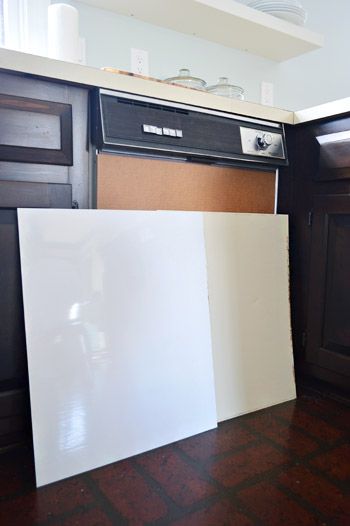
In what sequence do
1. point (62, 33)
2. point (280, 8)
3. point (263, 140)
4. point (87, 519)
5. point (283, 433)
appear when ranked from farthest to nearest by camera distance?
1. point (280, 8)
2. point (263, 140)
3. point (62, 33)
4. point (283, 433)
5. point (87, 519)

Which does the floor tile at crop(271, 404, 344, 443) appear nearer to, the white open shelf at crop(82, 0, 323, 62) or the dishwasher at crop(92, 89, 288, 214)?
the dishwasher at crop(92, 89, 288, 214)

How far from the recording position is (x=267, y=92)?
7.13 feet

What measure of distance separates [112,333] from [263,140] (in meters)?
0.82

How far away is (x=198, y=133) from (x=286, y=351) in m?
0.76

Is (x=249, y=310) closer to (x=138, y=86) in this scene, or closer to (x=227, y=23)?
(x=138, y=86)

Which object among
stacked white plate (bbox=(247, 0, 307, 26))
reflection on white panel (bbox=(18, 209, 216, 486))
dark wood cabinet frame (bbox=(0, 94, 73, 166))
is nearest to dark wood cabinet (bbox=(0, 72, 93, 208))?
dark wood cabinet frame (bbox=(0, 94, 73, 166))

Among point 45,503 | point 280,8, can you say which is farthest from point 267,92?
point 45,503

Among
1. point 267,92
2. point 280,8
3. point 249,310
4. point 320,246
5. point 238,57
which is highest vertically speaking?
point 280,8

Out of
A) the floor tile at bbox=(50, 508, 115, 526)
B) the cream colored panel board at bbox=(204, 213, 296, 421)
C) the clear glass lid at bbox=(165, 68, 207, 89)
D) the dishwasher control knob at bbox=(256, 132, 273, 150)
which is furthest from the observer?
the clear glass lid at bbox=(165, 68, 207, 89)

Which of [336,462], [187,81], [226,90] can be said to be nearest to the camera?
[336,462]

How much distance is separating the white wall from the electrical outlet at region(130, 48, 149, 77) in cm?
2

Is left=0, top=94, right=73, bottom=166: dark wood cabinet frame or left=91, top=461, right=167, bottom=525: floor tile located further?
left=0, top=94, right=73, bottom=166: dark wood cabinet frame

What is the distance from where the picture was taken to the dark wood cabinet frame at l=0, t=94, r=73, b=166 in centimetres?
97

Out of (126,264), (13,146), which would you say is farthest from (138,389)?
(13,146)
